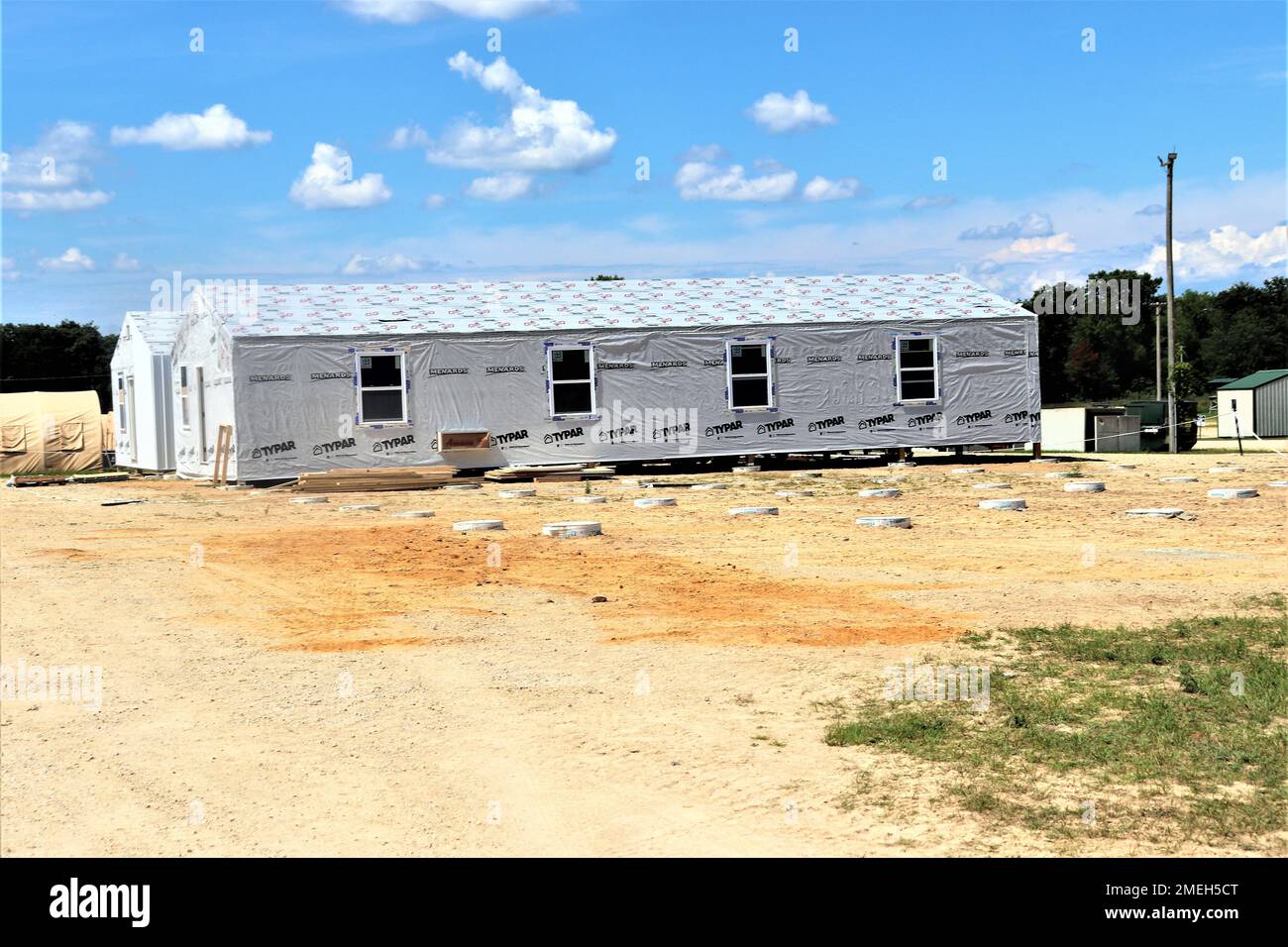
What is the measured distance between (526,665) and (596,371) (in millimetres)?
19045

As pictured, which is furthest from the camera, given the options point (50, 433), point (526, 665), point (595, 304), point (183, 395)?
point (50, 433)

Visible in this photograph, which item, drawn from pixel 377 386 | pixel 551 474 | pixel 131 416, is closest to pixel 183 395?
pixel 131 416

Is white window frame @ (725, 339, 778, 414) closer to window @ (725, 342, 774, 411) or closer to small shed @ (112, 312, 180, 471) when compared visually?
window @ (725, 342, 774, 411)

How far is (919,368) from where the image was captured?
2905 cm

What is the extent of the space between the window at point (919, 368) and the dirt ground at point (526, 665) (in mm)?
11328

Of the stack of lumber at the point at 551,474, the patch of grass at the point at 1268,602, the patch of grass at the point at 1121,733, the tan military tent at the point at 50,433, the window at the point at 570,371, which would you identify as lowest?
the patch of grass at the point at 1121,733

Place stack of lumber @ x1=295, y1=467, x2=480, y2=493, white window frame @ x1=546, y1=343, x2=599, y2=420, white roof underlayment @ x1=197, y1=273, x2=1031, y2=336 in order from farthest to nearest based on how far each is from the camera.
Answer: white window frame @ x1=546, y1=343, x2=599, y2=420, white roof underlayment @ x1=197, y1=273, x2=1031, y2=336, stack of lumber @ x1=295, y1=467, x2=480, y2=493

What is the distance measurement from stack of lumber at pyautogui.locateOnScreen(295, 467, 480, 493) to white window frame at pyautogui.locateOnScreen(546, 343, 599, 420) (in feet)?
8.38

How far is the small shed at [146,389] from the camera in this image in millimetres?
31688

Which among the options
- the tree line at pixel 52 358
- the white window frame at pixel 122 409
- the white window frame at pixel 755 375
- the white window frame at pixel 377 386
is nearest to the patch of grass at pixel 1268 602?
the white window frame at pixel 755 375

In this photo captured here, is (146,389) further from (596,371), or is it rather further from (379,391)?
(596,371)

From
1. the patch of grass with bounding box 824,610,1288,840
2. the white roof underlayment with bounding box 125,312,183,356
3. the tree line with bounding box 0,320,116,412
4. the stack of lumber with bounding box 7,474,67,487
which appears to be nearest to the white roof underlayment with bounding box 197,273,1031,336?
the white roof underlayment with bounding box 125,312,183,356

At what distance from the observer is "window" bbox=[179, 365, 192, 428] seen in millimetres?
29516

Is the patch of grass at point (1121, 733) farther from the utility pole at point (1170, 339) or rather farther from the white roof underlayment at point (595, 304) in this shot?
the utility pole at point (1170, 339)
